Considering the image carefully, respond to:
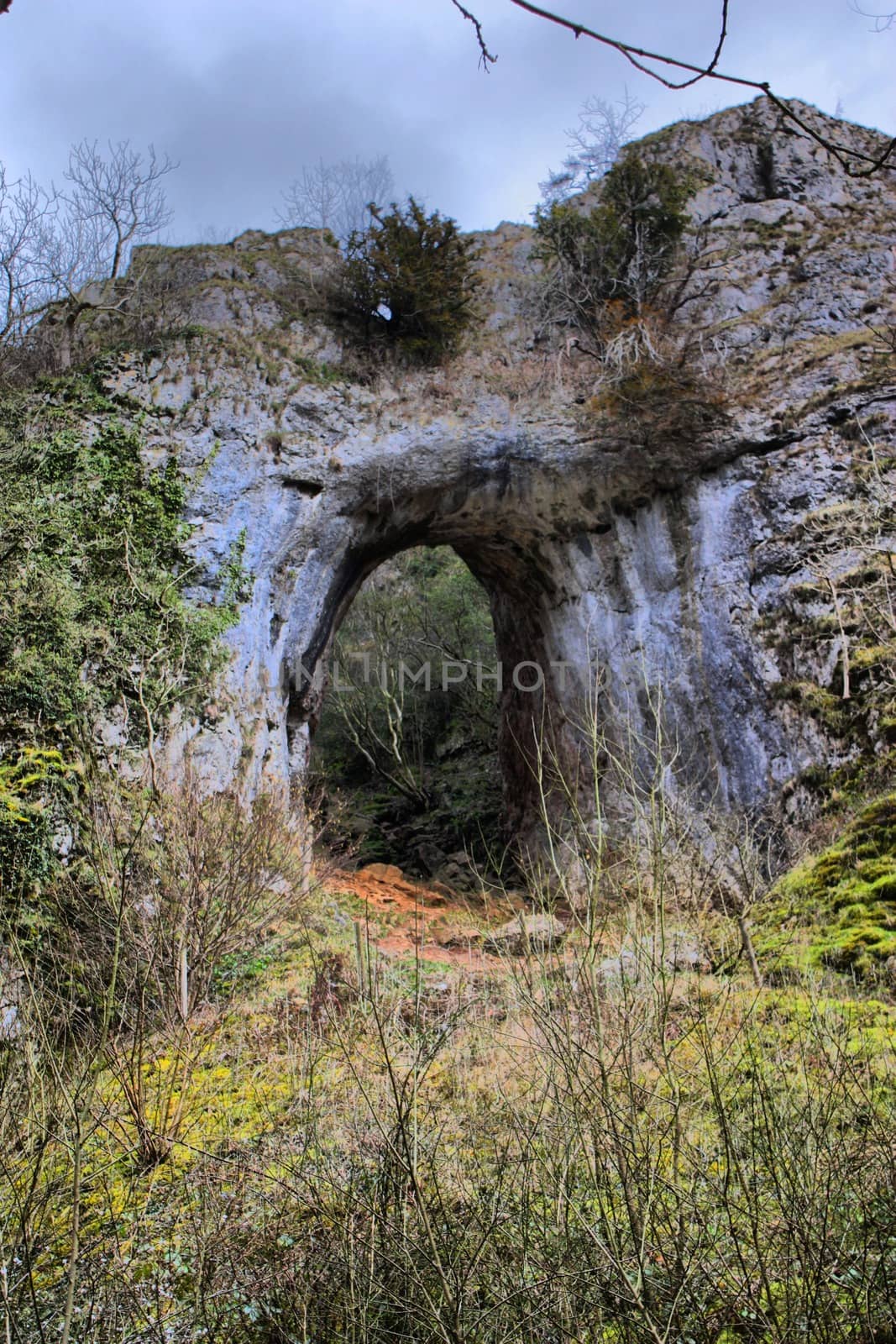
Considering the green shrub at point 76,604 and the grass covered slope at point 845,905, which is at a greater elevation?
the green shrub at point 76,604

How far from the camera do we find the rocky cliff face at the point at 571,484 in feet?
32.7

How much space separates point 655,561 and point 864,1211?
933 centimetres

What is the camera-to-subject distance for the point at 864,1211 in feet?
8.62

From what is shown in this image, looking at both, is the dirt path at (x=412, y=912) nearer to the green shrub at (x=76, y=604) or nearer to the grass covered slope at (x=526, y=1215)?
the green shrub at (x=76, y=604)

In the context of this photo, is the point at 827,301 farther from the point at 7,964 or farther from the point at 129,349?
the point at 7,964

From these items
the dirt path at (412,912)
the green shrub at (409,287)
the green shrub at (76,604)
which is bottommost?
the dirt path at (412,912)

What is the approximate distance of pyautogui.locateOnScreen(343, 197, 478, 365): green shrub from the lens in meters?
12.4

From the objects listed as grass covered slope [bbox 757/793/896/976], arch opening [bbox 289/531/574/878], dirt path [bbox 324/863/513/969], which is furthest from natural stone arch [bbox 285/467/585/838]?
grass covered slope [bbox 757/793/896/976]

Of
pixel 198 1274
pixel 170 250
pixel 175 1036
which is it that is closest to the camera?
pixel 198 1274

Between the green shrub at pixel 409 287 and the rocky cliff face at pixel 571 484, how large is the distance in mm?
541

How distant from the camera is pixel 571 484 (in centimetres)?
1159

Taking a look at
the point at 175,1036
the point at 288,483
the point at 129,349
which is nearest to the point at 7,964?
the point at 175,1036

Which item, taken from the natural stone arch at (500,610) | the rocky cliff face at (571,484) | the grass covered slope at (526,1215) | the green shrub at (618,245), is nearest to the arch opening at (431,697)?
the natural stone arch at (500,610)

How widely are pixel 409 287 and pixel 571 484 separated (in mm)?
3788
